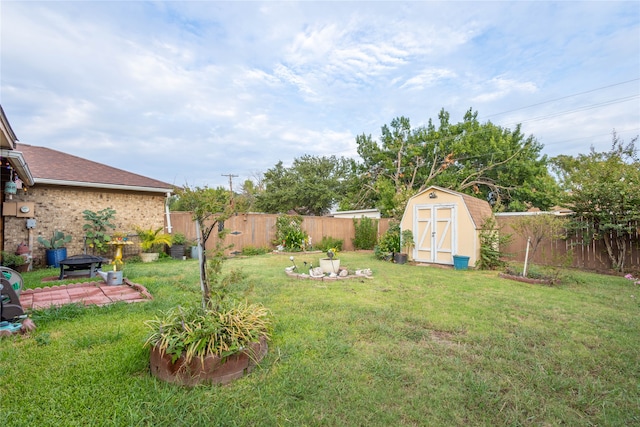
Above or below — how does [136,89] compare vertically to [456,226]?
above

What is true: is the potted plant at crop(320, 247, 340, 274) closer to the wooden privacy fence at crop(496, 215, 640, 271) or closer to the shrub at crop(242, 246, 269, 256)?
the wooden privacy fence at crop(496, 215, 640, 271)

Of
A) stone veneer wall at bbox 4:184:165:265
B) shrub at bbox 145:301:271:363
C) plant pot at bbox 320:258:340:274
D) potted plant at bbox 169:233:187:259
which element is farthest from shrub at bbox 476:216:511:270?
stone veneer wall at bbox 4:184:165:265

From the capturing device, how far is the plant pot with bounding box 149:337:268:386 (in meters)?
2.23

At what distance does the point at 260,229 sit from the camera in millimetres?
12859

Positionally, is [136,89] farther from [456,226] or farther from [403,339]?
[456,226]

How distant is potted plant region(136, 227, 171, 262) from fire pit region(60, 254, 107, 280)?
8.75 ft

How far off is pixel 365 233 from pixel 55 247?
1177 centimetres

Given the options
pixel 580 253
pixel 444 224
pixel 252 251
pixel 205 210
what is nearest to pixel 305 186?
pixel 252 251

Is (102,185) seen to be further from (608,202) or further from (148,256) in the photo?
→ (608,202)

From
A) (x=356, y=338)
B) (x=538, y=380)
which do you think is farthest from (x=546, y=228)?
(x=356, y=338)

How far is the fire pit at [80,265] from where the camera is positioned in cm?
598

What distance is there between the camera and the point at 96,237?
8.73 meters

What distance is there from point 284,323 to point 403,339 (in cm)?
140

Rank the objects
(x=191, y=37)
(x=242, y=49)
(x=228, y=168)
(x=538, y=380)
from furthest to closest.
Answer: (x=228, y=168) → (x=242, y=49) → (x=191, y=37) → (x=538, y=380)
